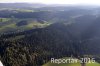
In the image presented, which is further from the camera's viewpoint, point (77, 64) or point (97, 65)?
point (97, 65)

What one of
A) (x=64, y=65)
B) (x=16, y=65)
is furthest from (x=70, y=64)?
(x=16, y=65)

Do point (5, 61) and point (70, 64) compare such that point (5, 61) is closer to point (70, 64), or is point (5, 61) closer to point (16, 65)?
point (16, 65)

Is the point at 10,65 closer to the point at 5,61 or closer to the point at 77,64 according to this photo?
the point at 5,61

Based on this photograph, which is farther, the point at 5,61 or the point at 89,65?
the point at 5,61

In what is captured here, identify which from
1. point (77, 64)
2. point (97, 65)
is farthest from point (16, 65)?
point (97, 65)

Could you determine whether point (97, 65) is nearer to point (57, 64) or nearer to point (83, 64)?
point (83, 64)

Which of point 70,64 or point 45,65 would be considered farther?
point 45,65

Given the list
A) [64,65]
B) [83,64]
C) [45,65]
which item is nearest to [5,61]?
[45,65]
